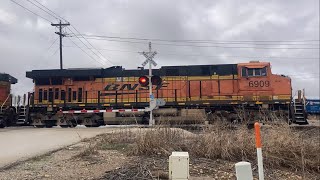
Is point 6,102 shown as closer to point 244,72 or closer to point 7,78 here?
point 7,78

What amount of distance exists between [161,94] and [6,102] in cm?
1060

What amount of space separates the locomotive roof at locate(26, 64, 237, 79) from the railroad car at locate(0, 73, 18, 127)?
7.15 ft

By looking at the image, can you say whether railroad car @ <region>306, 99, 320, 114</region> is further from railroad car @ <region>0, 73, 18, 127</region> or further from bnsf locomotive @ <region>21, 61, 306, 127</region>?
railroad car @ <region>0, 73, 18, 127</region>

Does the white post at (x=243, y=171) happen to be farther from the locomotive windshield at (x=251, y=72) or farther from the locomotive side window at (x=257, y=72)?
the locomotive side window at (x=257, y=72)

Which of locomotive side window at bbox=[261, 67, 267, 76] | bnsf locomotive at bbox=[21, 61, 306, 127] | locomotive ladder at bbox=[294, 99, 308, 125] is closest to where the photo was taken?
locomotive ladder at bbox=[294, 99, 308, 125]

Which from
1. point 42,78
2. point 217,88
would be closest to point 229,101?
point 217,88

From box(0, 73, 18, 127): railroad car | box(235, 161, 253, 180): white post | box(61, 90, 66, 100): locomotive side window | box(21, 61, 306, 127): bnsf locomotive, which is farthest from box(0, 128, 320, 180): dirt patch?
box(0, 73, 18, 127): railroad car

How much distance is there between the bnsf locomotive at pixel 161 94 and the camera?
2053 centimetres

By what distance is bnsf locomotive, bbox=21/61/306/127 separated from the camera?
808 inches

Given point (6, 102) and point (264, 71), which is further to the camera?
point (6, 102)

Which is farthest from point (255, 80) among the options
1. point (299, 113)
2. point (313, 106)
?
point (313, 106)

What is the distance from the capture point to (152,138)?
28.6 feet

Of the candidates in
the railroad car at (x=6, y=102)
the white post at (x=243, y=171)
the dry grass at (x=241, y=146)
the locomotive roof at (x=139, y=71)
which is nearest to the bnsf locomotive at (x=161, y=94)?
the locomotive roof at (x=139, y=71)

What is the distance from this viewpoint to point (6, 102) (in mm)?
23359
